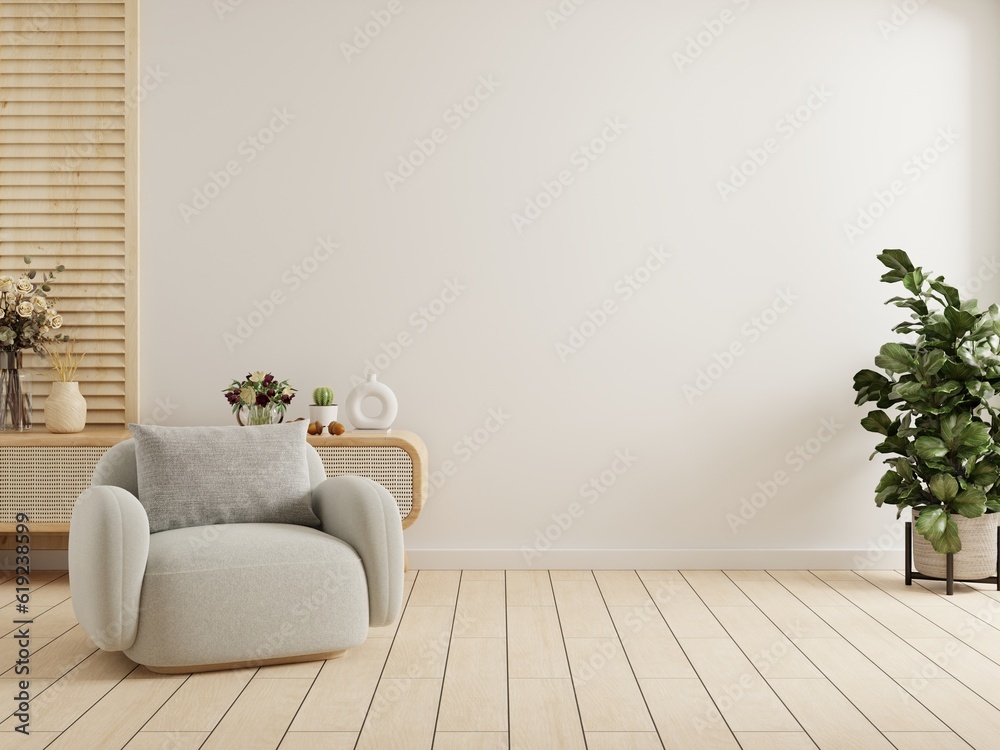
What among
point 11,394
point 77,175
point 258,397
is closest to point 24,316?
point 11,394

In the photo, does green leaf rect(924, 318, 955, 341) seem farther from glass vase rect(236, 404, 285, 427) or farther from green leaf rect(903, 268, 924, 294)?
glass vase rect(236, 404, 285, 427)

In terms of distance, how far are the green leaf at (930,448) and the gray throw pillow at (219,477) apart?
8.35 ft

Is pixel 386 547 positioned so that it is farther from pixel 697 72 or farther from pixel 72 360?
pixel 697 72

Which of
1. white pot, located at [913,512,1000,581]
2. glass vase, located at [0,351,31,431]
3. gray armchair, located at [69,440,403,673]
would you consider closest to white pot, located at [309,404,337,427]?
gray armchair, located at [69,440,403,673]

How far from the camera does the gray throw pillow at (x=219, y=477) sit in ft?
9.81

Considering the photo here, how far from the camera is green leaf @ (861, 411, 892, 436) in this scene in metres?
3.96

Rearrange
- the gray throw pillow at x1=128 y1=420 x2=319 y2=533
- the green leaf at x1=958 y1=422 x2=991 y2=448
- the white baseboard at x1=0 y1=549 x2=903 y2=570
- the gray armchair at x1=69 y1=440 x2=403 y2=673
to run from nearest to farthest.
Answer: the gray armchair at x1=69 y1=440 x2=403 y2=673 < the gray throw pillow at x1=128 y1=420 x2=319 y2=533 < the green leaf at x1=958 y1=422 x2=991 y2=448 < the white baseboard at x1=0 y1=549 x2=903 y2=570

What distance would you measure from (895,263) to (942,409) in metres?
0.68

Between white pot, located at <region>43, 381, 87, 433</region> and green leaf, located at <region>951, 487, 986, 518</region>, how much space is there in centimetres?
394

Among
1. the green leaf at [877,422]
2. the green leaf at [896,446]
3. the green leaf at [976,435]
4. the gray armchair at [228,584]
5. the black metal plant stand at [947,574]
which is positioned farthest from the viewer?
the green leaf at [877,422]

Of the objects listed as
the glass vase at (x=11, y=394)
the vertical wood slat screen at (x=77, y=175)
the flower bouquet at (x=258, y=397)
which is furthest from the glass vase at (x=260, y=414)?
the glass vase at (x=11, y=394)

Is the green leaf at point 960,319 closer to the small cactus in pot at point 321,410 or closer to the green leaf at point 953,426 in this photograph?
the green leaf at point 953,426

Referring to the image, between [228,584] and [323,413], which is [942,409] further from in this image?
[228,584]

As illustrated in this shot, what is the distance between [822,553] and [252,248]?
3.16m
